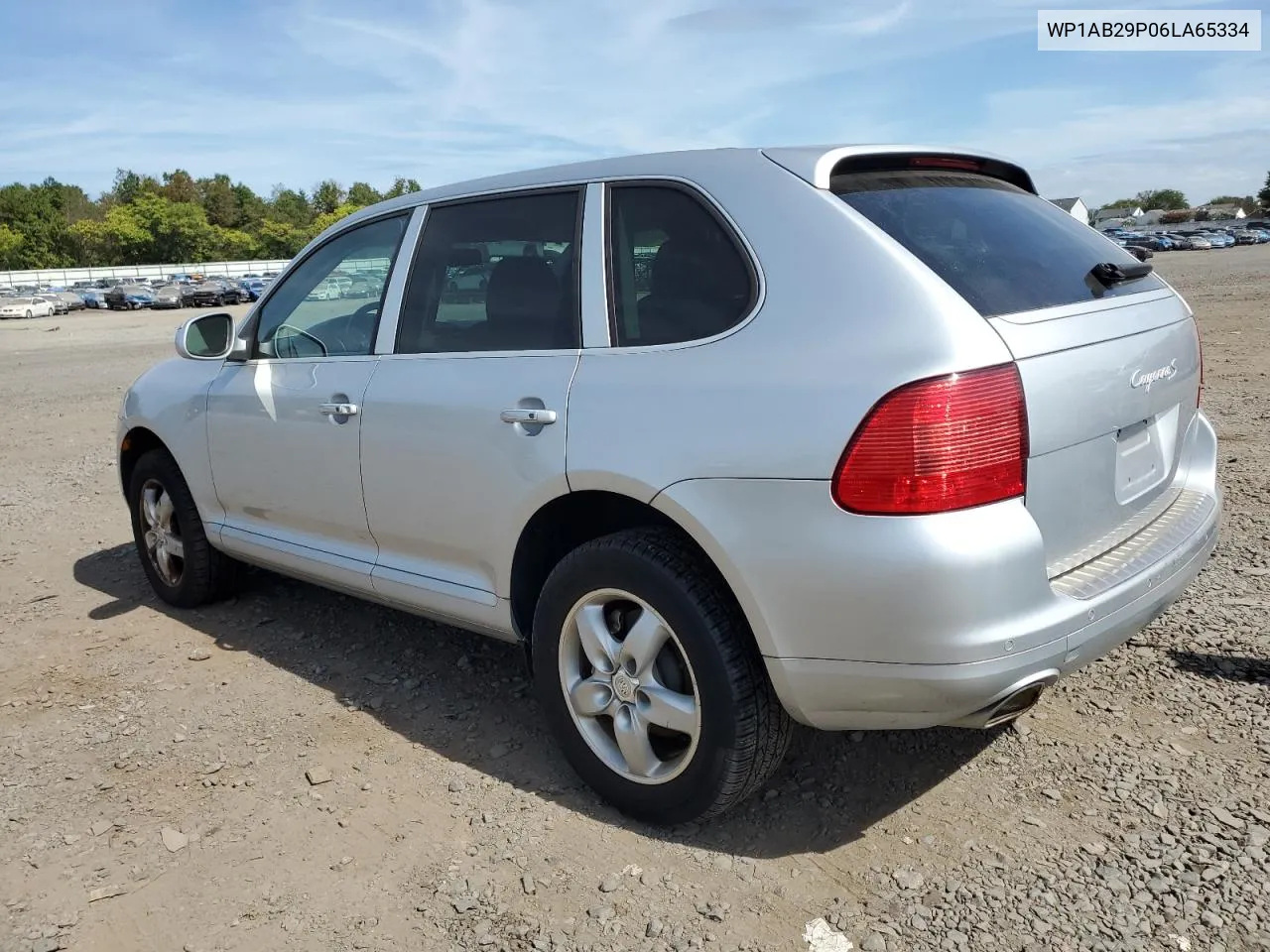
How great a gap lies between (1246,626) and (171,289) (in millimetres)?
61230

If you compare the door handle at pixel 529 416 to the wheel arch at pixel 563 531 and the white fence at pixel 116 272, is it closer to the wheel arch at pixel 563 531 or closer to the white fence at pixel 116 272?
the wheel arch at pixel 563 531

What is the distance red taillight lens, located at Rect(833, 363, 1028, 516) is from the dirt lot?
1.03 metres

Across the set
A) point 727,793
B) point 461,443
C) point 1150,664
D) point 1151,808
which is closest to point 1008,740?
point 1151,808

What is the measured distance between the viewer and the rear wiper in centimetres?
292

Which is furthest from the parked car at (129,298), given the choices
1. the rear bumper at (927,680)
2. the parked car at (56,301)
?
the rear bumper at (927,680)

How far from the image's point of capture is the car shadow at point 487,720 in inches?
119

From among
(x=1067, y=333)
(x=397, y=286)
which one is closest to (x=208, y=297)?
(x=397, y=286)

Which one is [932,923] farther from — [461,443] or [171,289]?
[171,289]

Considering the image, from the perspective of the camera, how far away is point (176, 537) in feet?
16.2

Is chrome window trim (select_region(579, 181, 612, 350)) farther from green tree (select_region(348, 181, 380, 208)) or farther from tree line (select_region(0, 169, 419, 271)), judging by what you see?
green tree (select_region(348, 181, 380, 208))

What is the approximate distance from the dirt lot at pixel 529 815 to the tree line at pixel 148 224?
3998 inches

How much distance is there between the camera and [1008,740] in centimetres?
335

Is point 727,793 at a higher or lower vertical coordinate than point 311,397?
lower

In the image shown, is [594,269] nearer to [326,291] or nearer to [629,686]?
[629,686]
